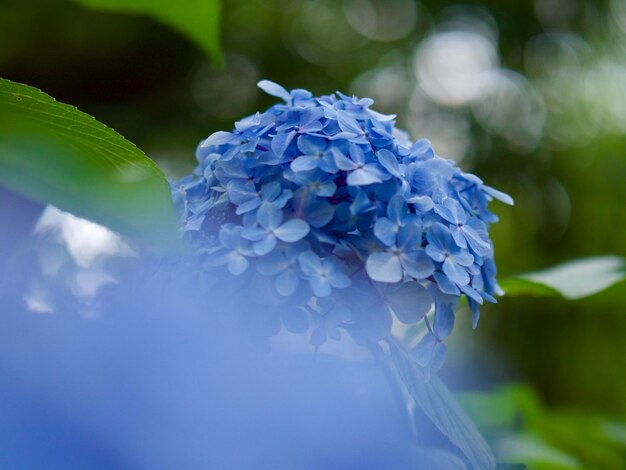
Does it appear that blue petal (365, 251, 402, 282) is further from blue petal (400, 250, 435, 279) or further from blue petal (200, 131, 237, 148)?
blue petal (200, 131, 237, 148)

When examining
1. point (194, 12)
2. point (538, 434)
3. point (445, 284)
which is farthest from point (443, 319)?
point (538, 434)

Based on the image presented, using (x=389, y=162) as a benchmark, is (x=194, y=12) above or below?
above

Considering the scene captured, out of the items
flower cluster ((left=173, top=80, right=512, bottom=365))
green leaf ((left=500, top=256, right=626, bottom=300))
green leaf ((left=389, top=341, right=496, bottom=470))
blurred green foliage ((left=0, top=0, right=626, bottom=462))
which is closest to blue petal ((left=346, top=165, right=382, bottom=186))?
flower cluster ((left=173, top=80, right=512, bottom=365))

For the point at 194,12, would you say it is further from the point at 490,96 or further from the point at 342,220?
the point at 490,96

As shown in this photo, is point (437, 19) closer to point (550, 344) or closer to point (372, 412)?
point (550, 344)

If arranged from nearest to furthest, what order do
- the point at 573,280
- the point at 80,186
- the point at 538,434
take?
the point at 80,186
the point at 573,280
the point at 538,434

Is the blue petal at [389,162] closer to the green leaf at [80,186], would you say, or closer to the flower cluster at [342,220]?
the flower cluster at [342,220]
